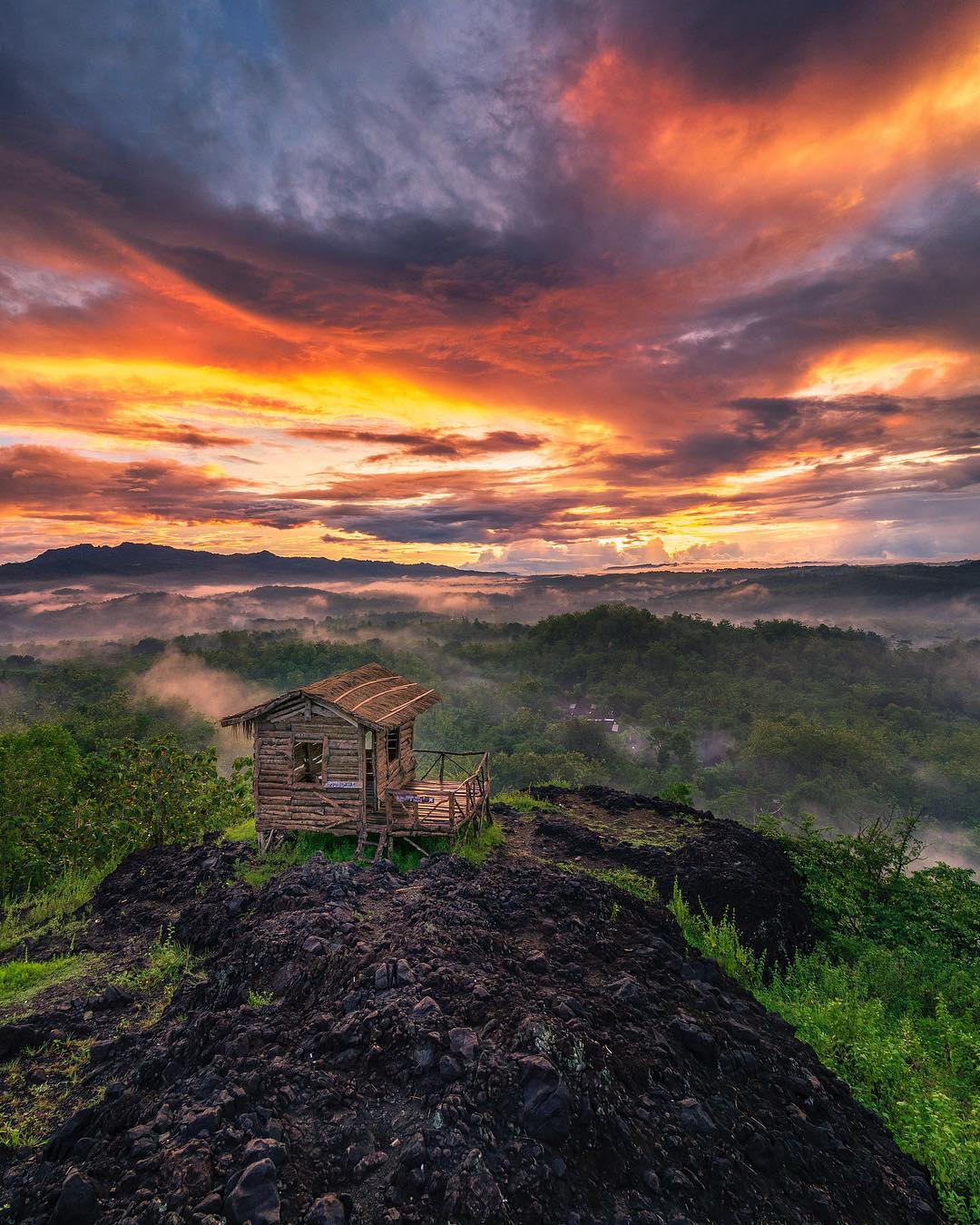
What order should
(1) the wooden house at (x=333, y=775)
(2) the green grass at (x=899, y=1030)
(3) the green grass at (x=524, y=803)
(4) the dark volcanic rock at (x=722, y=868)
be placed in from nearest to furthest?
(2) the green grass at (x=899, y=1030)
(4) the dark volcanic rock at (x=722, y=868)
(1) the wooden house at (x=333, y=775)
(3) the green grass at (x=524, y=803)

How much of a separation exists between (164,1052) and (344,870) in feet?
17.2

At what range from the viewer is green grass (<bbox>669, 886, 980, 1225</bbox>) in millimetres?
7508

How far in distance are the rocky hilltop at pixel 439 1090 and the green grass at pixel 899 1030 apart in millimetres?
520

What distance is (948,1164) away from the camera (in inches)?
288

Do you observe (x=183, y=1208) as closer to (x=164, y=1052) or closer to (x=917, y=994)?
(x=164, y=1052)

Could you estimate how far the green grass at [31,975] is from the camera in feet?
33.9

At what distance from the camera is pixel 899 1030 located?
35.5 ft

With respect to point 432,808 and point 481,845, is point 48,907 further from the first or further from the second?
point 481,845

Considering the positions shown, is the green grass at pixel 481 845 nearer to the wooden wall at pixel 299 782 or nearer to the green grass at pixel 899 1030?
the wooden wall at pixel 299 782

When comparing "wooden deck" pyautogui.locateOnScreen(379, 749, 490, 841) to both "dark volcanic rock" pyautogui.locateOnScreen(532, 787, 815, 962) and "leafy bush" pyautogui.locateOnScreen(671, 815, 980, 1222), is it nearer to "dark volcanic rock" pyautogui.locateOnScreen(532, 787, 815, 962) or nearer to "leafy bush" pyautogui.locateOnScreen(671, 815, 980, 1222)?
"dark volcanic rock" pyautogui.locateOnScreen(532, 787, 815, 962)

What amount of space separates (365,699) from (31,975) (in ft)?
29.5

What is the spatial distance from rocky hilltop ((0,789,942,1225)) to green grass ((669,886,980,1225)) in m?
0.52

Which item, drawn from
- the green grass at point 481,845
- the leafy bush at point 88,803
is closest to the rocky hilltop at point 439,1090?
the green grass at point 481,845

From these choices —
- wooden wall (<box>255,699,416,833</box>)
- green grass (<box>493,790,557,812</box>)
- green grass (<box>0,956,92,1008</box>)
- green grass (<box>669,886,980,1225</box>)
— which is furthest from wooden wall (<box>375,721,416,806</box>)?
green grass (<box>669,886,980,1225</box>)
